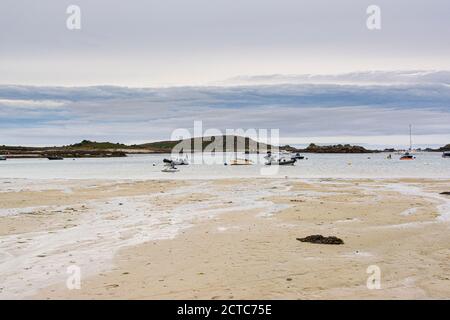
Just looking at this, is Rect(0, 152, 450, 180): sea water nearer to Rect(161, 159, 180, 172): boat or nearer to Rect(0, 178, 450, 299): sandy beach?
Rect(161, 159, 180, 172): boat

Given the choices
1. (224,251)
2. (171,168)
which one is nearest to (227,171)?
(171,168)

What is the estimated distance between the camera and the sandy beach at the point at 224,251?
30.2 feet

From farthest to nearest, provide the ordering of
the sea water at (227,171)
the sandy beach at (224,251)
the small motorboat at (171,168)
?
the small motorboat at (171,168) → the sea water at (227,171) → the sandy beach at (224,251)

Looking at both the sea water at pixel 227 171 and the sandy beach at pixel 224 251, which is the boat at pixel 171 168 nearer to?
the sea water at pixel 227 171

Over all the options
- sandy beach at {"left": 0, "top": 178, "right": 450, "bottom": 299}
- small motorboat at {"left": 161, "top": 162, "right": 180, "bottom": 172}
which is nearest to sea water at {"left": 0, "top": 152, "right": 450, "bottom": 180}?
small motorboat at {"left": 161, "top": 162, "right": 180, "bottom": 172}

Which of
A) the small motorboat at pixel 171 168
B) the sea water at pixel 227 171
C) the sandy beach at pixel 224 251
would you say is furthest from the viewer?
the small motorboat at pixel 171 168

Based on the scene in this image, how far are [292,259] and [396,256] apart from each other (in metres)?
2.80

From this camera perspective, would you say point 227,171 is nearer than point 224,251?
No

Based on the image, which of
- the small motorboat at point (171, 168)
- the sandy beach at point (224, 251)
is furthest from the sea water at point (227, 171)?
the sandy beach at point (224, 251)

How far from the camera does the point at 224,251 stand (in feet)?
41.5

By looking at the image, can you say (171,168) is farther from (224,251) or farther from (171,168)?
(224,251)

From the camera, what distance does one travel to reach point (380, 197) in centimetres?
2781

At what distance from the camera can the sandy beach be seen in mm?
9211
